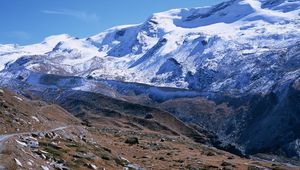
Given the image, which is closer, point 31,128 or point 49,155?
point 49,155

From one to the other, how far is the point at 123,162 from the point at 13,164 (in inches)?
1293

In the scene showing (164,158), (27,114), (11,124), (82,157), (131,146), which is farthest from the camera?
(131,146)

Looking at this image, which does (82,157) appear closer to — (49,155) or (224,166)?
(49,155)

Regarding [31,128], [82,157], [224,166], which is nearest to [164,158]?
[224,166]

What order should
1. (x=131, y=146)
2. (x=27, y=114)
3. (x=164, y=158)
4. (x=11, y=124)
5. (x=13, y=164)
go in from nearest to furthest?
(x=13, y=164) → (x=11, y=124) → (x=27, y=114) → (x=164, y=158) → (x=131, y=146)

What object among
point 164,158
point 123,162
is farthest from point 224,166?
point 123,162

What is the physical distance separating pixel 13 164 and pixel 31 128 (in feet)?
106

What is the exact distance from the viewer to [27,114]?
87000 millimetres

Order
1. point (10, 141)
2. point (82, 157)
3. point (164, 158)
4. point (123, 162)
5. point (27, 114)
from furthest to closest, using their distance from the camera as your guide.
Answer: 1. point (164, 158)
2. point (27, 114)
3. point (123, 162)
4. point (82, 157)
5. point (10, 141)

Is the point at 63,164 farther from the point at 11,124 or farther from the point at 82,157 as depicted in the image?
the point at 11,124

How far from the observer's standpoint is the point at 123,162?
248 ft

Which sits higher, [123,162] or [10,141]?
[10,141]

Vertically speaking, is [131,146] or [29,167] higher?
[29,167]

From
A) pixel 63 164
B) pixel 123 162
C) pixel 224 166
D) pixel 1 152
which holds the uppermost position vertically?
pixel 1 152
